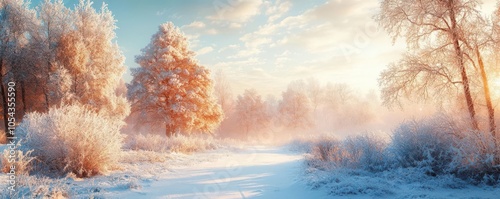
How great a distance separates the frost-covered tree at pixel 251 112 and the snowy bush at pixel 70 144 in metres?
37.7

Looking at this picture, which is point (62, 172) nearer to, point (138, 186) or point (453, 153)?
point (138, 186)

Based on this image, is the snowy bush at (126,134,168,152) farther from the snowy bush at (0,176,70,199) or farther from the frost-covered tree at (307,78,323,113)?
the frost-covered tree at (307,78,323,113)

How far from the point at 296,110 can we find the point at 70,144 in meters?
38.5

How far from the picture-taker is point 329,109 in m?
58.8

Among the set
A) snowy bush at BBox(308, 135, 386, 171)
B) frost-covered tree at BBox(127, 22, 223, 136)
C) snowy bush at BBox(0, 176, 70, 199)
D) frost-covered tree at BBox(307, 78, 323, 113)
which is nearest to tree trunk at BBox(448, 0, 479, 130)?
snowy bush at BBox(308, 135, 386, 171)

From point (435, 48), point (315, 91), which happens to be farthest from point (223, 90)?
point (435, 48)

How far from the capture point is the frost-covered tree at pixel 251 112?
147 feet

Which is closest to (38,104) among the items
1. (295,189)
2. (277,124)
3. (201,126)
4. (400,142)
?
(201,126)

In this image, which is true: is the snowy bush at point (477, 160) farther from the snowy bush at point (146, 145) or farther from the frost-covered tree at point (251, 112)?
the frost-covered tree at point (251, 112)

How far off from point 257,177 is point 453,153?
16.3 ft

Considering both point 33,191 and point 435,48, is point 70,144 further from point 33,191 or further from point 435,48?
point 435,48

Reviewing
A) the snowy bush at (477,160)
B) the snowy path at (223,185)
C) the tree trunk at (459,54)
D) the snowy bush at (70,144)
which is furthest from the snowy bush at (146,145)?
the tree trunk at (459,54)

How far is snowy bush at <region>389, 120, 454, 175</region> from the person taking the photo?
7.03 m

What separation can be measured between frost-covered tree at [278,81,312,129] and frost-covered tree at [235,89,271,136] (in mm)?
3192
